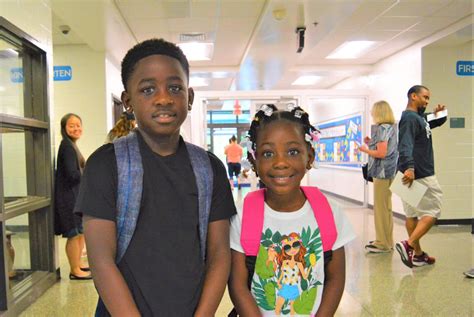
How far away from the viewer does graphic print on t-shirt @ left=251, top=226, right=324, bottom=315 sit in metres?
1.17

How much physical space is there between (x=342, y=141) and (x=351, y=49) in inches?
77.0

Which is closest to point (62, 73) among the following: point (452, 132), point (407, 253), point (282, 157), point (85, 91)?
point (85, 91)

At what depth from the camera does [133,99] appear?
1008 mm

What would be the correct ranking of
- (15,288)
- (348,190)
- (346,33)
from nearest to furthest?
(15,288)
(346,33)
(348,190)

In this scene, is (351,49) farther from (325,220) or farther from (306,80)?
(325,220)

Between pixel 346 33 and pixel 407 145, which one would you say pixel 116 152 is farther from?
pixel 346 33

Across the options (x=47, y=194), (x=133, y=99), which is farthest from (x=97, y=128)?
(x=133, y=99)

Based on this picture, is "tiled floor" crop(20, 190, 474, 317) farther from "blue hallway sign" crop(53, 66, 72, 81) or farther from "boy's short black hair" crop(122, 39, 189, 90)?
"blue hallway sign" crop(53, 66, 72, 81)

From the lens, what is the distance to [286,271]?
1.17 meters

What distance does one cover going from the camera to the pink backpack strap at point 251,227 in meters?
1.15

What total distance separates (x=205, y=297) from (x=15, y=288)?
7.73 ft

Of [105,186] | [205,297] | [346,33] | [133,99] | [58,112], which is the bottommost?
[205,297]

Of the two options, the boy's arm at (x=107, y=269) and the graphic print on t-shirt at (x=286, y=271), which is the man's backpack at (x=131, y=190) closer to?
the boy's arm at (x=107, y=269)

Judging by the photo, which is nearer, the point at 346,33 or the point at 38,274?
the point at 38,274
